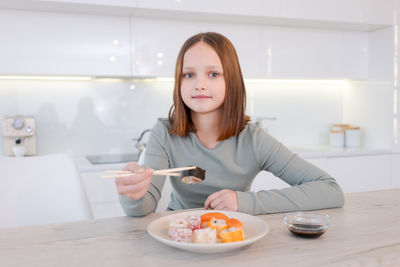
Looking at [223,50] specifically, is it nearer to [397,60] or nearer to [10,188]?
[10,188]

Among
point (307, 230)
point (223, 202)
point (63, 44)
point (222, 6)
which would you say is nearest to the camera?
point (307, 230)

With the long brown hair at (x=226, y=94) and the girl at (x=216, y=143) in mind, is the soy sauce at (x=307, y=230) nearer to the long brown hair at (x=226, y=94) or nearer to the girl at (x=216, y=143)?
the girl at (x=216, y=143)

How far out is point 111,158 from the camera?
244cm

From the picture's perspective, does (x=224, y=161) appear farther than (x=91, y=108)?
No

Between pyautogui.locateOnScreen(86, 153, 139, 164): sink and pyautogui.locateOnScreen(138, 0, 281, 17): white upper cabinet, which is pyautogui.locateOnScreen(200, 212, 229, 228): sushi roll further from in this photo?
pyautogui.locateOnScreen(138, 0, 281, 17): white upper cabinet

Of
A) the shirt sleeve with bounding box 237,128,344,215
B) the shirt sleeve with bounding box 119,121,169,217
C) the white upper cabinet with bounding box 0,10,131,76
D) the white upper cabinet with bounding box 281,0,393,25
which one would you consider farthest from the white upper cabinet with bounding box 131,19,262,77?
the shirt sleeve with bounding box 237,128,344,215

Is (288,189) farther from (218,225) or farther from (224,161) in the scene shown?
(218,225)

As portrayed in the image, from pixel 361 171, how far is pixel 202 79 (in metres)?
2.07

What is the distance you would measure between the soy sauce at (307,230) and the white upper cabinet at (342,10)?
2088 mm

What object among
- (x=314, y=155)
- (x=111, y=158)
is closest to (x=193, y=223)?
(x=111, y=158)

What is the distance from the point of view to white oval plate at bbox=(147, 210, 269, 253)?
25.7 inches

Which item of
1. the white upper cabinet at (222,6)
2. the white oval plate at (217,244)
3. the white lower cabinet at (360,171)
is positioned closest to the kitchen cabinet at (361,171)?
the white lower cabinet at (360,171)

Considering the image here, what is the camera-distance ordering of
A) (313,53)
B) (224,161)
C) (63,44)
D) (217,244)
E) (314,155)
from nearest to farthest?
(217,244), (224,161), (63,44), (314,155), (313,53)

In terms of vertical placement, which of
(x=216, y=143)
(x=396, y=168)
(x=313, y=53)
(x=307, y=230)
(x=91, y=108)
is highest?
(x=313, y=53)
